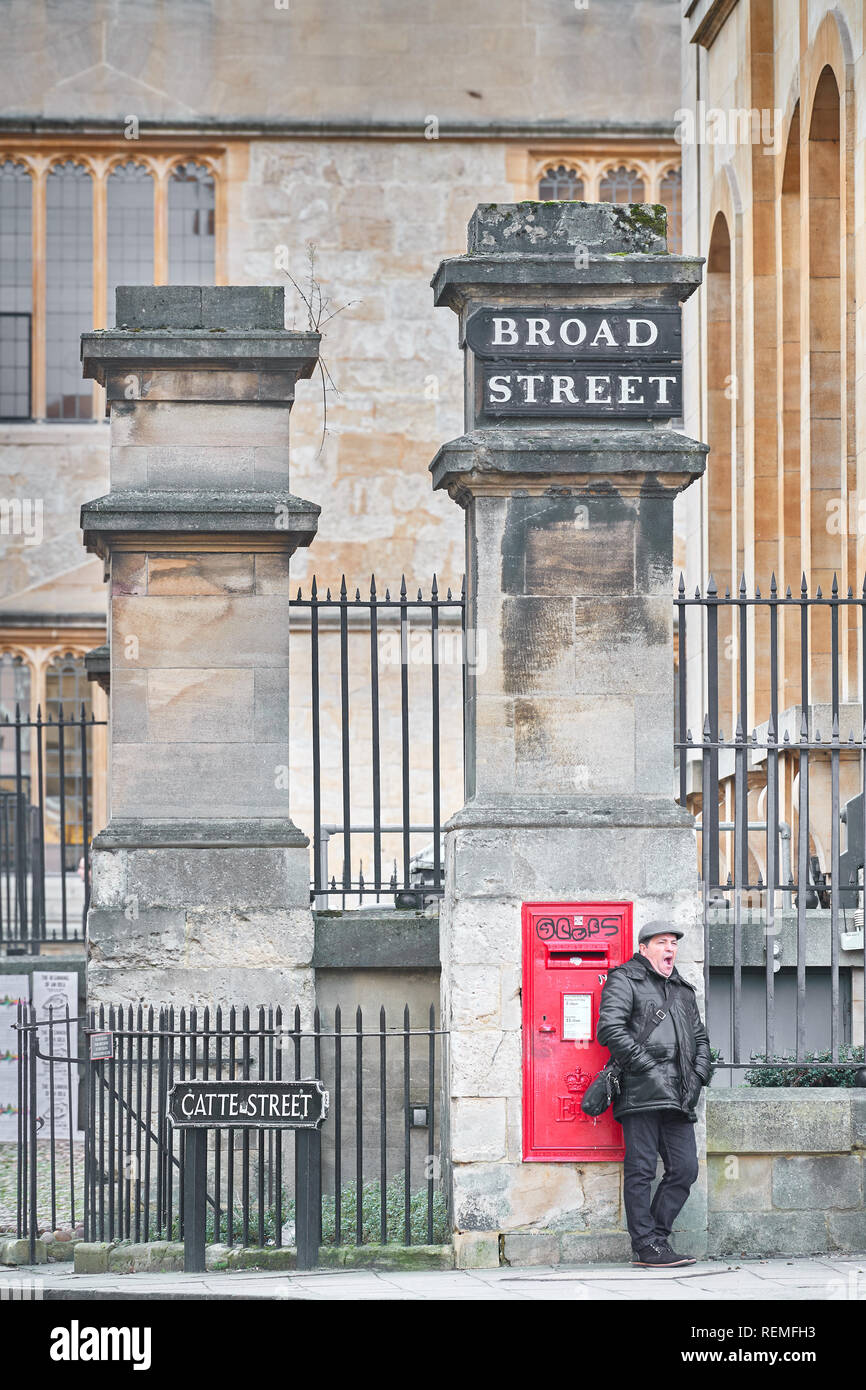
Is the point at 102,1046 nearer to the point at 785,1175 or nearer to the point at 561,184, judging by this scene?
the point at 785,1175

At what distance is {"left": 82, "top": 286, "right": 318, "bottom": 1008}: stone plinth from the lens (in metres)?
10.0

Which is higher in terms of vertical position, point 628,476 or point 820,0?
point 820,0

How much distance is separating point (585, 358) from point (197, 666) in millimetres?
2510

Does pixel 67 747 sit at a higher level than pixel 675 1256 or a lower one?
Result: higher

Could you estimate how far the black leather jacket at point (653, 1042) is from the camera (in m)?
8.78

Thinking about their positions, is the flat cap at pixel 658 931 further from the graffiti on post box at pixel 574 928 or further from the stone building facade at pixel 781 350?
the stone building facade at pixel 781 350

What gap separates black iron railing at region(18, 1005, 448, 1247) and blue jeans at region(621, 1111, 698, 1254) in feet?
3.00

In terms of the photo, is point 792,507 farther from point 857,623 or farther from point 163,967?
point 163,967

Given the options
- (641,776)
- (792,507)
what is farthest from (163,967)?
(792,507)

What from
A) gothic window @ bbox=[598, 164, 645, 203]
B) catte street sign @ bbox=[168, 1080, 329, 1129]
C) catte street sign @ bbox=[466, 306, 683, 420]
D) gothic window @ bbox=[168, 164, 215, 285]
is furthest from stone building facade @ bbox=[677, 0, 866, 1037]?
gothic window @ bbox=[168, 164, 215, 285]

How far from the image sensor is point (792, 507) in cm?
1675

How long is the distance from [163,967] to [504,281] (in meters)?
3.78

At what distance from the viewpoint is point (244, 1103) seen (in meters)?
8.99

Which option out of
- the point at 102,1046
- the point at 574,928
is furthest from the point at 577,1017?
the point at 102,1046
